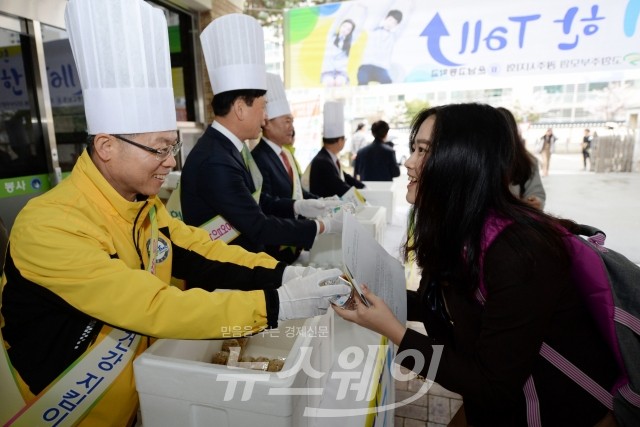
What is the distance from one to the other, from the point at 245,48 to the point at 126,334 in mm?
1449

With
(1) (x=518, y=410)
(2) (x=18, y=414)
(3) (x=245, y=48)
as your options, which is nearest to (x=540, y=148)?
(3) (x=245, y=48)

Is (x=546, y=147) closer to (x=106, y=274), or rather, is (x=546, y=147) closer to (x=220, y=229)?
(x=220, y=229)

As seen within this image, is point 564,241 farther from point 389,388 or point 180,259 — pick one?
point 180,259

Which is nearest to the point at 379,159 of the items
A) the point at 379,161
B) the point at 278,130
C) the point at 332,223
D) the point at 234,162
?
the point at 379,161

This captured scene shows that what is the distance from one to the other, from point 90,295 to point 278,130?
176 cm

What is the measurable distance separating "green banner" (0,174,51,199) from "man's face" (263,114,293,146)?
1.62 metres

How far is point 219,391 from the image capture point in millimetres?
849

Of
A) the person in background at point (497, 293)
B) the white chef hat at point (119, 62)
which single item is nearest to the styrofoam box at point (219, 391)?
the person in background at point (497, 293)

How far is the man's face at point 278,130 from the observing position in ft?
8.01

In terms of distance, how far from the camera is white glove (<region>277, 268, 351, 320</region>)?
39.1 inches

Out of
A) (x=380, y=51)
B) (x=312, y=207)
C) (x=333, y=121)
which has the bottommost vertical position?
(x=312, y=207)

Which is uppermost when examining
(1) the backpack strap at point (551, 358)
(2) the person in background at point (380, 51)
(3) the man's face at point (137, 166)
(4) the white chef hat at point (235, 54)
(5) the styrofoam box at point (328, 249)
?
(2) the person in background at point (380, 51)

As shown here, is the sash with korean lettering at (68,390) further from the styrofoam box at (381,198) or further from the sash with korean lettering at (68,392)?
the styrofoam box at (381,198)

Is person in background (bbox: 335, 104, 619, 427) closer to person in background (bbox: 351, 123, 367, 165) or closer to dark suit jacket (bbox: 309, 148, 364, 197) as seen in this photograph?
dark suit jacket (bbox: 309, 148, 364, 197)
